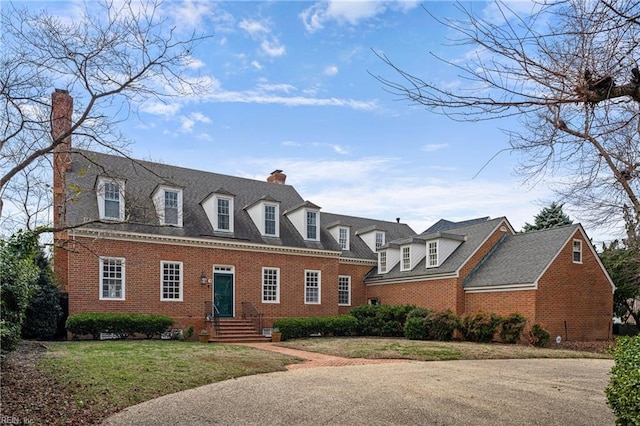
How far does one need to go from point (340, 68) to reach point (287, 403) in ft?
18.2

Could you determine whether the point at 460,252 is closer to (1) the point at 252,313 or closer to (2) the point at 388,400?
(1) the point at 252,313

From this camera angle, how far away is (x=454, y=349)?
599 inches

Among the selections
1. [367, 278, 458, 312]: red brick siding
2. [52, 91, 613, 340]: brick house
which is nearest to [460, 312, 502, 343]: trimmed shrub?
[52, 91, 613, 340]: brick house

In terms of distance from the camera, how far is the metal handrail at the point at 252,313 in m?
20.9

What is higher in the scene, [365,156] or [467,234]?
[365,156]

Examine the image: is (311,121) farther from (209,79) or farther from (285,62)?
(209,79)

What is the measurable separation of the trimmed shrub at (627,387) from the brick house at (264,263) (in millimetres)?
13459

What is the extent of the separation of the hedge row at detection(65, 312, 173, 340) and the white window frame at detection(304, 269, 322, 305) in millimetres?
7031

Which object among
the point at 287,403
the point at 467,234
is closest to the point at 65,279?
the point at 287,403

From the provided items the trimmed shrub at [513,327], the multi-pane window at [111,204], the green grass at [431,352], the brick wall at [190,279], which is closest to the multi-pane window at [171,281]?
the brick wall at [190,279]

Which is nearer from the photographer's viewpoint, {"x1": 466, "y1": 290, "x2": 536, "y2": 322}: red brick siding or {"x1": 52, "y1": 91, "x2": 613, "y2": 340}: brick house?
{"x1": 52, "y1": 91, "x2": 613, "y2": 340}: brick house

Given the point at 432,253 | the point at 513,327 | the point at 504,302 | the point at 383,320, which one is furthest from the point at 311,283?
the point at 513,327

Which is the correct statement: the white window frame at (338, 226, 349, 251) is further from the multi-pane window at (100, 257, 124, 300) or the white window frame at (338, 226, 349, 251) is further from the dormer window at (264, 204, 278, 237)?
the multi-pane window at (100, 257, 124, 300)

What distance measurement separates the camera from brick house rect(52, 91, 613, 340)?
18391 mm
